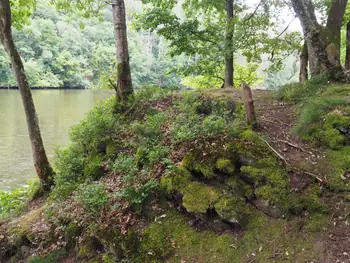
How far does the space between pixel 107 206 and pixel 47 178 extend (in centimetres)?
322

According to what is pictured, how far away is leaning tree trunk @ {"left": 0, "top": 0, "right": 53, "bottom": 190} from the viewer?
6.72 metres

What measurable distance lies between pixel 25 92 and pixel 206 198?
5.27 meters

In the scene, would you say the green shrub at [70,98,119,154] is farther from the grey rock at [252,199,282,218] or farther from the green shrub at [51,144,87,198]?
the grey rock at [252,199,282,218]

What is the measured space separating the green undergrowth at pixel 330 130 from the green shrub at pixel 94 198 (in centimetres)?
353

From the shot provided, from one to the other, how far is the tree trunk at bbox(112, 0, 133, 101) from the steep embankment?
6.39 ft

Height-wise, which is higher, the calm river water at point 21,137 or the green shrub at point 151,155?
the green shrub at point 151,155

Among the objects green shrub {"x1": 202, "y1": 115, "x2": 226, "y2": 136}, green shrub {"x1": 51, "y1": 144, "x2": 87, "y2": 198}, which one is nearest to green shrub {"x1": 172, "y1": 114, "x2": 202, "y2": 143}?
green shrub {"x1": 202, "y1": 115, "x2": 226, "y2": 136}

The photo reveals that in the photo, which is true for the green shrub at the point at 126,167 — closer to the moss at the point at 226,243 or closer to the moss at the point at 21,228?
the moss at the point at 226,243

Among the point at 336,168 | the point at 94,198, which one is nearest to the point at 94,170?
the point at 94,198

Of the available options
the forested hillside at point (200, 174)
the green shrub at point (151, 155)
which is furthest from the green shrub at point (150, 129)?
the green shrub at point (151, 155)

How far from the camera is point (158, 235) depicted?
4.32 m

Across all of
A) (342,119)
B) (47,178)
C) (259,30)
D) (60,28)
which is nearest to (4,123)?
(47,178)

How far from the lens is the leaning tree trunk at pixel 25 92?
22.0 ft

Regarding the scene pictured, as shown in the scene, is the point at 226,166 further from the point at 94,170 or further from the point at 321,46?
the point at 321,46
